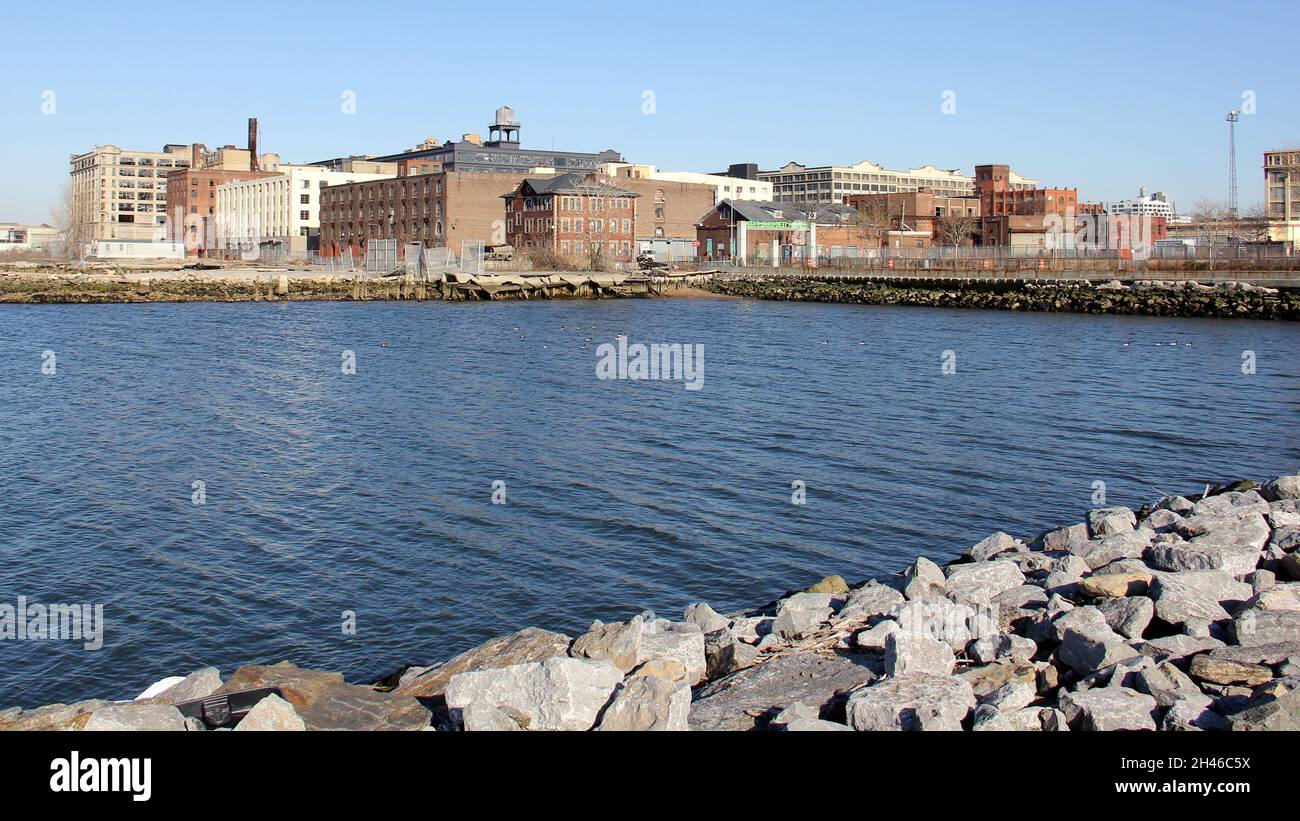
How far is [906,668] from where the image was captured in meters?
9.29

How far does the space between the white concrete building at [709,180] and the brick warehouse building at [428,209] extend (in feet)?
69.3

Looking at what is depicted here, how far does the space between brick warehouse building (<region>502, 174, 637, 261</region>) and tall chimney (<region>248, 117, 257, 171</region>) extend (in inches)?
2245

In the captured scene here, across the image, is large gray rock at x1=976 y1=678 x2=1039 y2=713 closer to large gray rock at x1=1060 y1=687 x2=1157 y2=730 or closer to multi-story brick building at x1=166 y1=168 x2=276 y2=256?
large gray rock at x1=1060 y1=687 x2=1157 y2=730

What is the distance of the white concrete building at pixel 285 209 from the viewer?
136m

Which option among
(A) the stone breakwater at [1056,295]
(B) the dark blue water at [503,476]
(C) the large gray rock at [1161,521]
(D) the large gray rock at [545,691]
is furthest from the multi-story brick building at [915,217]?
(D) the large gray rock at [545,691]

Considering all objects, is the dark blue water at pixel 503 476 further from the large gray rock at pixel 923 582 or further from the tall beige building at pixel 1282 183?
the tall beige building at pixel 1282 183

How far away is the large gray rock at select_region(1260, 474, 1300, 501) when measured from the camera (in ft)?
53.7

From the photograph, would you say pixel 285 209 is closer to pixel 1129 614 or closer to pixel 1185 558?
pixel 1185 558

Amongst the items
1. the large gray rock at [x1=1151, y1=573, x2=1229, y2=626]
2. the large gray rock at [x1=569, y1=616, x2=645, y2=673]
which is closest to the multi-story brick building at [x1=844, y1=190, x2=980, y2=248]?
the large gray rock at [x1=1151, y1=573, x2=1229, y2=626]

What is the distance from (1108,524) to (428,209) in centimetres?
10868

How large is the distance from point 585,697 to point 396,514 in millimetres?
10862

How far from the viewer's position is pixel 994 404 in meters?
31.9
